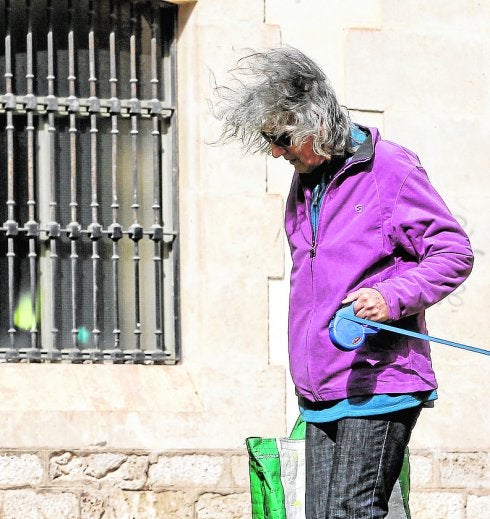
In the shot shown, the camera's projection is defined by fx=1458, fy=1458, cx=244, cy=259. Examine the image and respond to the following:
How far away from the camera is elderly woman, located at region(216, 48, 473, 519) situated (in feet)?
12.8

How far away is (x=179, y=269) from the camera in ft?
21.6

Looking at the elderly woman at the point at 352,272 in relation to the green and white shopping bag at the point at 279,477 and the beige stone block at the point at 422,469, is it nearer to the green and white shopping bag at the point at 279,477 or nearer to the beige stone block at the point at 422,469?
the green and white shopping bag at the point at 279,477

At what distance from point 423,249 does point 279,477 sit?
97 centimetres

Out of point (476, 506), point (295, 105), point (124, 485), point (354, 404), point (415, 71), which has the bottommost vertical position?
point (476, 506)

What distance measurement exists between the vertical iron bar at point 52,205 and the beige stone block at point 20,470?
51cm

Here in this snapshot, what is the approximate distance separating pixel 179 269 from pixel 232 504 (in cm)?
108

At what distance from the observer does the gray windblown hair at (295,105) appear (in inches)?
158

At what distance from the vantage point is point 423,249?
3.95m

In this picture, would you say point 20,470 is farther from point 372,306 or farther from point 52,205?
point 372,306

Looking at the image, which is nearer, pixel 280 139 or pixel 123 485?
pixel 280 139

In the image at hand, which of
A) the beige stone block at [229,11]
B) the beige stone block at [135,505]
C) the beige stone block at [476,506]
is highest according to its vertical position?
the beige stone block at [229,11]

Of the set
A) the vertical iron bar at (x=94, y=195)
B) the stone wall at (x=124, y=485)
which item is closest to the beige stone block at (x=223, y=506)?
the stone wall at (x=124, y=485)

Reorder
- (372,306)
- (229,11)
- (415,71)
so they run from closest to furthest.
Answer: (372,306) → (229,11) → (415,71)

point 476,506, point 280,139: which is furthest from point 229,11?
point 280,139
